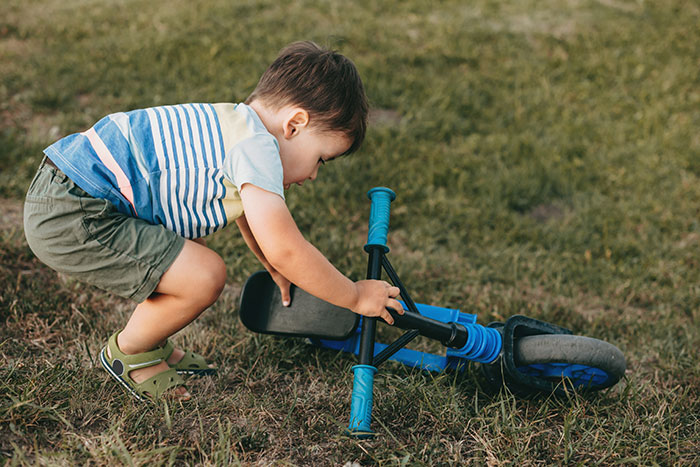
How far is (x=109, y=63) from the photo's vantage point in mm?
4723

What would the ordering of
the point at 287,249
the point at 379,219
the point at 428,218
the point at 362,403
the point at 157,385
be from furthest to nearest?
the point at 428,218, the point at 379,219, the point at 157,385, the point at 362,403, the point at 287,249

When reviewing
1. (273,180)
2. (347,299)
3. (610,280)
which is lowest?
(610,280)

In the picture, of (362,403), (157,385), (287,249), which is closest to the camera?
(287,249)

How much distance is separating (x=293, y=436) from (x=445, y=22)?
476cm

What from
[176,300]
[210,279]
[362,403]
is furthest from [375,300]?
[176,300]

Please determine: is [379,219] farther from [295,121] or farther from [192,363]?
[192,363]

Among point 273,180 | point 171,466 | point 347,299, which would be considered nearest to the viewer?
point 171,466

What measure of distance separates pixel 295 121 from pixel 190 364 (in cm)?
100

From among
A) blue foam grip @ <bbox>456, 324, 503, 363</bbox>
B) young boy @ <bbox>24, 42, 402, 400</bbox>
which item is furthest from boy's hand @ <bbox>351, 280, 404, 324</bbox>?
blue foam grip @ <bbox>456, 324, 503, 363</bbox>

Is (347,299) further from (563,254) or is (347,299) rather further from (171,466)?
(563,254)

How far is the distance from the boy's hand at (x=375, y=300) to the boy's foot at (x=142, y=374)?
26.1 inches

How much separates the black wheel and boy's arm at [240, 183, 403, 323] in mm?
695

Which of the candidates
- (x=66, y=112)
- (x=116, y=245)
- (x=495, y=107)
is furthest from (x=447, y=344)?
(x=66, y=112)

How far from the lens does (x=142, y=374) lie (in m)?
2.02
